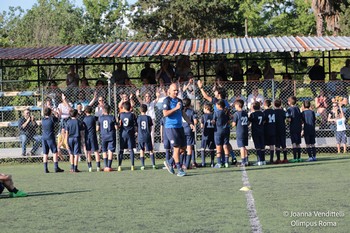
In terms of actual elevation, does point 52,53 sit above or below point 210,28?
below

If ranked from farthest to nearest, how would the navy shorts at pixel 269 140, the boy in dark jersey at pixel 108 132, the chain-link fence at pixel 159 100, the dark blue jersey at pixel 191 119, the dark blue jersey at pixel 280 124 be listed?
the chain-link fence at pixel 159 100 < the dark blue jersey at pixel 280 124 < the navy shorts at pixel 269 140 < the boy in dark jersey at pixel 108 132 < the dark blue jersey at pixel 191 119

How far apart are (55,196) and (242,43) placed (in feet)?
40.4

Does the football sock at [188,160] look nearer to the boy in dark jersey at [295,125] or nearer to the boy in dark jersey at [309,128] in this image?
the boy in dark jersey at [295,125]

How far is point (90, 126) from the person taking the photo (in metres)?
18.1

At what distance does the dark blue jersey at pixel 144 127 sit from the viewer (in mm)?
17906

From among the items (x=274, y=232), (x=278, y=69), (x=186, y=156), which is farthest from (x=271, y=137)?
(x=278, y=69)

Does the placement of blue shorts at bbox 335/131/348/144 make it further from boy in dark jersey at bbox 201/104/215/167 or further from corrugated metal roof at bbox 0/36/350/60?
boy in dark jersey at bbox 201/104/215/167

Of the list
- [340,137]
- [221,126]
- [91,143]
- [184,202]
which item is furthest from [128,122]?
[340,137]

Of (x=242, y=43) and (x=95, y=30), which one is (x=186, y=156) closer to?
(x=242, y=43)

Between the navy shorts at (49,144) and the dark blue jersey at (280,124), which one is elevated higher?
the dark blue jersey at (280,124)

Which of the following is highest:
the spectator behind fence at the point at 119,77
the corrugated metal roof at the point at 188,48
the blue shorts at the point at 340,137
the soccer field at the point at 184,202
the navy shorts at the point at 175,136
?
the corrugated metal roof at the point at 188,48

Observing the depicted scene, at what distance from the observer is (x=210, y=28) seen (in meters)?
50.9

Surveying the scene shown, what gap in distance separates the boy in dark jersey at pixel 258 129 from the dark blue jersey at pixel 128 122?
120 inches

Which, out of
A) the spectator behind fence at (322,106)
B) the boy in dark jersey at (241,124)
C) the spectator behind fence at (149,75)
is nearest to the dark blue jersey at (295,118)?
the boy in dark jersey at (241,124)
